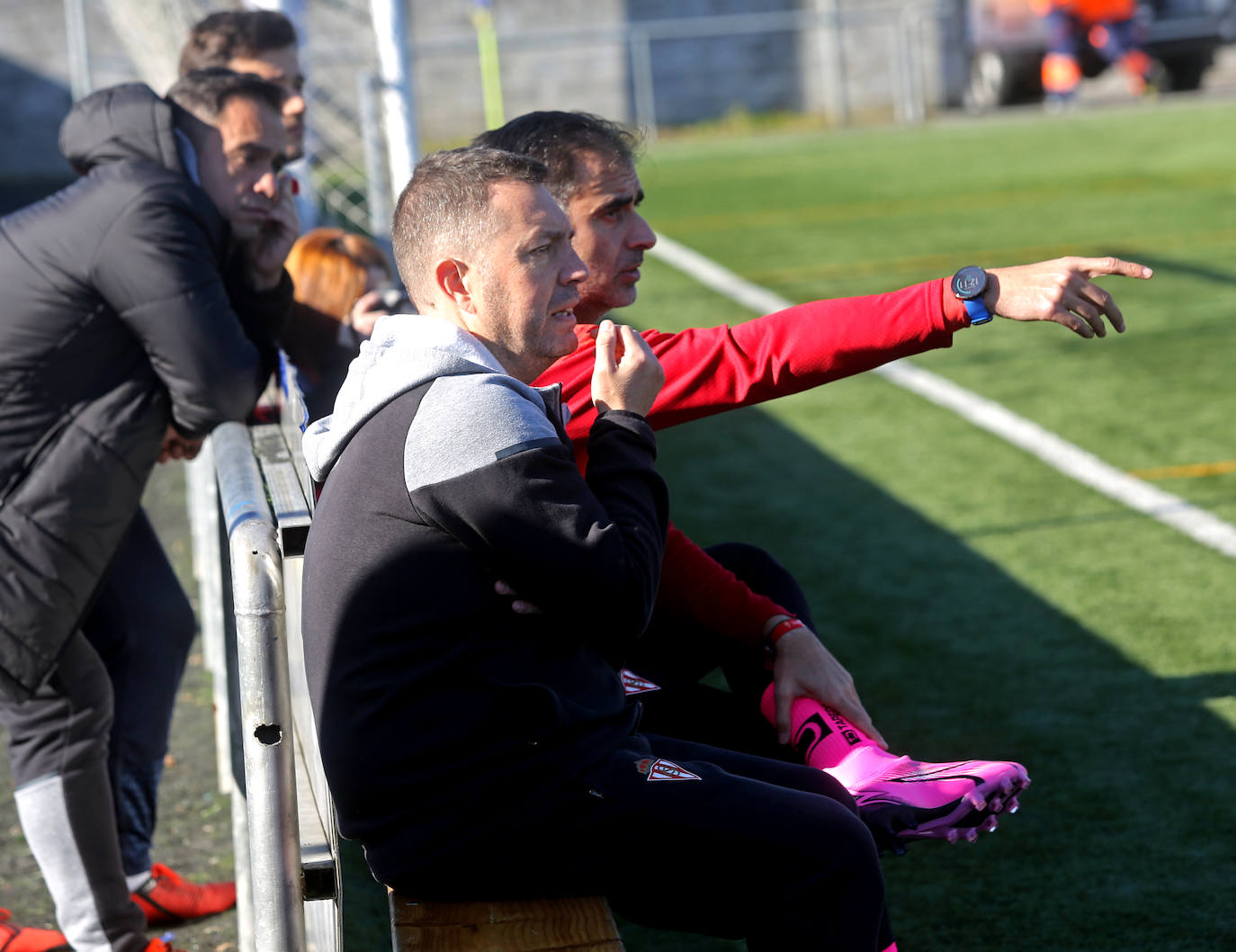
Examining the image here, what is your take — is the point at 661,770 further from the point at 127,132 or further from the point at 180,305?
the point at 127,132

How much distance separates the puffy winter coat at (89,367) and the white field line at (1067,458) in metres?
2.06

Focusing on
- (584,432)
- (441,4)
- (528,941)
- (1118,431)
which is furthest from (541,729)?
(441,4)

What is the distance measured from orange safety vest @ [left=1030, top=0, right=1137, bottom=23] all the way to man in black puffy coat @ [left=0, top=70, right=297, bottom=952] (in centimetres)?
2175

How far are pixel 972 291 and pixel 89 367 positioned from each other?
176 centimetres

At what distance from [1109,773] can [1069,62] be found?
21.1m

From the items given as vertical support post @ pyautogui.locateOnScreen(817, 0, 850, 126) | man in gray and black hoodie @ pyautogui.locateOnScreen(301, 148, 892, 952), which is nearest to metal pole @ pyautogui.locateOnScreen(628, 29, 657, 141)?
vertical support post @ pyautogui.locateOnScreen(817, 0, 850, 126)

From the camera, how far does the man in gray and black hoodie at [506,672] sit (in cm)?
205

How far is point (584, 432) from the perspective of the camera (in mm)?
2770

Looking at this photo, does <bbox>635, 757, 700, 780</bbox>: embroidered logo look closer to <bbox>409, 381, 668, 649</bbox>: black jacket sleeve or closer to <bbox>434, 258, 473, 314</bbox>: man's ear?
<bbox>409, 381, 668, 649</bbox>: black jacket sleeve

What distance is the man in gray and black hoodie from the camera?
2051 millimetres

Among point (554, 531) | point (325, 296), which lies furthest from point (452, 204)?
point (325, 296)

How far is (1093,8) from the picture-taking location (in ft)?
75.8

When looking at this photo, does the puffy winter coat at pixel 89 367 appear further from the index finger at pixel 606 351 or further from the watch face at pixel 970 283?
the watch face at pixel 970 283

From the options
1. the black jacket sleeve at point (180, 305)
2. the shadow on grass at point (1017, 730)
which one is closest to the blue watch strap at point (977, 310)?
the shadow on grass at point (1017, 730)
